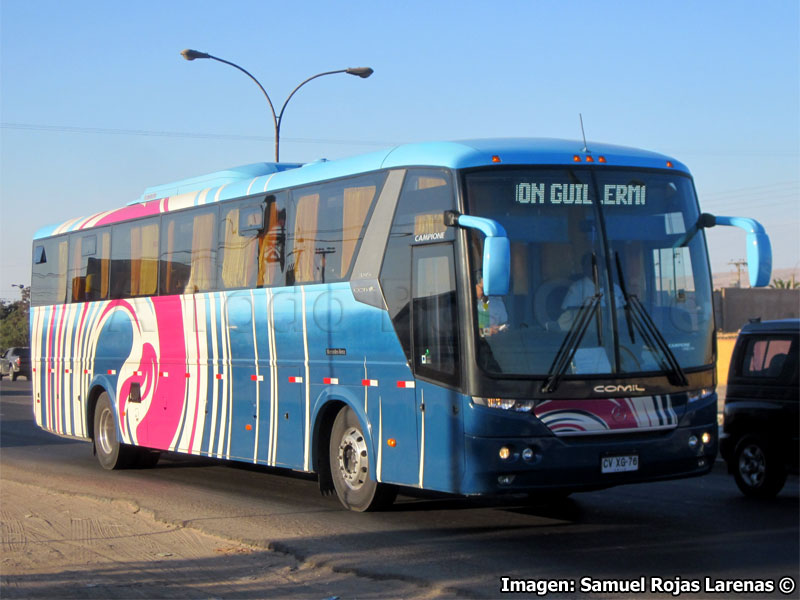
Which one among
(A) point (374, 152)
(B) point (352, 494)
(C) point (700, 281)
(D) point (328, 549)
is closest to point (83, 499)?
(B) point (352, 494)

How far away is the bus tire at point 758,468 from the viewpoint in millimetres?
11727

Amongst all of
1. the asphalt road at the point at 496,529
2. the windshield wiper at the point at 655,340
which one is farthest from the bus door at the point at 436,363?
the windshield wiper at the point at 655,340

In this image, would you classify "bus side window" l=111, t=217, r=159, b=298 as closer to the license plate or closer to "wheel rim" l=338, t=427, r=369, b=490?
"wheel rim" l=338, t=427, r=369, b=490

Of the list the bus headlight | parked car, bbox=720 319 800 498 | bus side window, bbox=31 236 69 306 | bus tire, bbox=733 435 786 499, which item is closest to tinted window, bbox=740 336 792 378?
parked car, bbox=720 319 800 498

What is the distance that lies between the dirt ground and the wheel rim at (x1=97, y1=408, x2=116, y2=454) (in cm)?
532

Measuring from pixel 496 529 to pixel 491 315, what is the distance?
2140mm

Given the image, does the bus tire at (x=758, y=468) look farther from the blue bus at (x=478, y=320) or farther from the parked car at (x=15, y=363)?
the parked car at (x=15, y=363)

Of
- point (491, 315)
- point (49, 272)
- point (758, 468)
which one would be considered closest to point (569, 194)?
point (491, 315)

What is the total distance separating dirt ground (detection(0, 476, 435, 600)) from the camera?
24.8 feet

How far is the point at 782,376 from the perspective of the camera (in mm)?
11844

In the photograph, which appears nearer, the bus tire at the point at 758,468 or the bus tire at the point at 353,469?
the bus tire at the point at 353,469

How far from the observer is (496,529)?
32.9 feet

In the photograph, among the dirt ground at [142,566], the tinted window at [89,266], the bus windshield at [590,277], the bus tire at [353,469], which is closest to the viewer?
the dirt ground at [142,566]

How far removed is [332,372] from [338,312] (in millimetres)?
653
